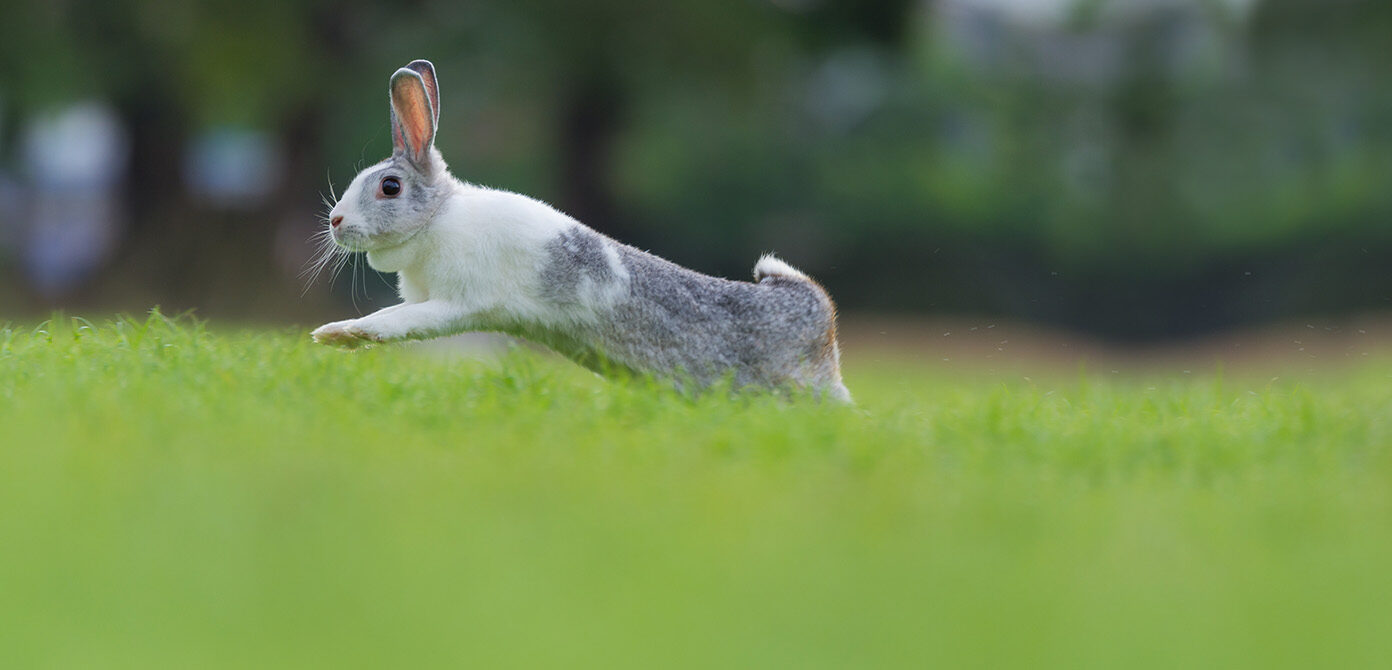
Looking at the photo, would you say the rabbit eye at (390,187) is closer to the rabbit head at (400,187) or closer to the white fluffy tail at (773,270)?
the rabbit head at (400,187)

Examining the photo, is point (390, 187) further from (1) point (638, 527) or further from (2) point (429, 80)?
(1) point (638, 527)

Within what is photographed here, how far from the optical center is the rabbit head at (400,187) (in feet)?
18.6

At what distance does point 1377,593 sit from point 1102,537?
0.63m

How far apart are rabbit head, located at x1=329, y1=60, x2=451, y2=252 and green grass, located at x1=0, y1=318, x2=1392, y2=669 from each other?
1.77ft

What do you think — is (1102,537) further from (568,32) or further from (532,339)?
(568,32)

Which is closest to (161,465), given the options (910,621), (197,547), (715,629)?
(197,547)

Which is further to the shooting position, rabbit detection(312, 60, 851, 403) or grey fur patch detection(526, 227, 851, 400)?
grey fur patch detection(526, 227, 851, 400)

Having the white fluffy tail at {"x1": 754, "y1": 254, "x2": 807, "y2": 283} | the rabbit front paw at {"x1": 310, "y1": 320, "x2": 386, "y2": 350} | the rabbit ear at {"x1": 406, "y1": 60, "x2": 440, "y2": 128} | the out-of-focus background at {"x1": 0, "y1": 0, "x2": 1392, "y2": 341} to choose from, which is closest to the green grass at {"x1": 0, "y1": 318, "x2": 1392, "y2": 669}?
the rabbit front paw at {"x1": 310, "y1": 320, "x2": 386, "y2": 350}

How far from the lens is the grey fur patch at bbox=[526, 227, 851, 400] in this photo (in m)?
5.62

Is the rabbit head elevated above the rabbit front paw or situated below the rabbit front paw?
above

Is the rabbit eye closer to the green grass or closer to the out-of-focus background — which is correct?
the green grass

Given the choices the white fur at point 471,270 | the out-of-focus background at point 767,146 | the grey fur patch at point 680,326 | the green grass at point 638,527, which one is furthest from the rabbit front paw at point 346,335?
the out-of-focus background at point 767,146

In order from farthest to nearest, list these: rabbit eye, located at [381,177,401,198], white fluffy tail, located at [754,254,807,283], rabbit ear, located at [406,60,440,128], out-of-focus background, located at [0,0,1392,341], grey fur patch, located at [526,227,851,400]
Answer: out-of-focus background, located at [0,0,1392,341] < white fluffy tail, located at [754,254,807,283] < rabbit ear, located at [406,60,440,128] < rabbit eye, located at [381,177,401,198] < grey fur patch, located at [526,227,851,400]

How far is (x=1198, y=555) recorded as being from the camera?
345 centimetres
